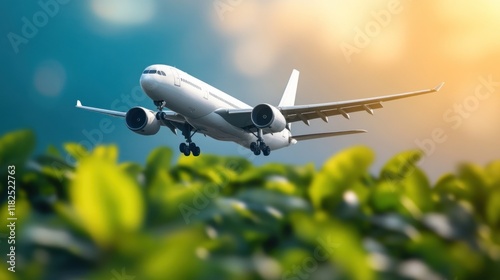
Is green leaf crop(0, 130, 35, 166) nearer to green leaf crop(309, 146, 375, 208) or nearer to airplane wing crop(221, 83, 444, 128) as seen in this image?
green leaf crop(309, 146, 375, 208)

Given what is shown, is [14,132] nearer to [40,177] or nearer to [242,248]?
[40,177]

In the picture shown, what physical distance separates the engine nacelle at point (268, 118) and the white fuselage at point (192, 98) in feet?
4.24

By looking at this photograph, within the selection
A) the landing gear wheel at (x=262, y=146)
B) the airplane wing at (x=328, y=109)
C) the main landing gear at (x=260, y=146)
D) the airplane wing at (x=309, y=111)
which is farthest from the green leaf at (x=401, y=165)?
the landing gear wheel at (x=262, y=146)

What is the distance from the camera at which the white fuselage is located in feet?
54.0

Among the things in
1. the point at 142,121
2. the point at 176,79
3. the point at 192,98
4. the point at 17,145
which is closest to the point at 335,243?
the point at 17,145

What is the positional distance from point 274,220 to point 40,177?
33 centimetres

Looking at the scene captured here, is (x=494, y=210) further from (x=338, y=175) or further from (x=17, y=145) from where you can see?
(x=17, y=145)

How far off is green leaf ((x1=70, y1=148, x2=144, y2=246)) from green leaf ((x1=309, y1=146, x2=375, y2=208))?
0.85 ft

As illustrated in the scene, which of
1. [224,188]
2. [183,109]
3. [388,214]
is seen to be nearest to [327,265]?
[388,214]

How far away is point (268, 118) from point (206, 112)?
2.04 metres

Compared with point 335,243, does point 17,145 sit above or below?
above

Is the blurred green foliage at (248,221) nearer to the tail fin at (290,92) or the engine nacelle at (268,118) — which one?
the engine nacelle at (268,118)

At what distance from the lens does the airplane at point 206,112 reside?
16531 millimetres

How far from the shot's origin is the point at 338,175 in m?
0.73
